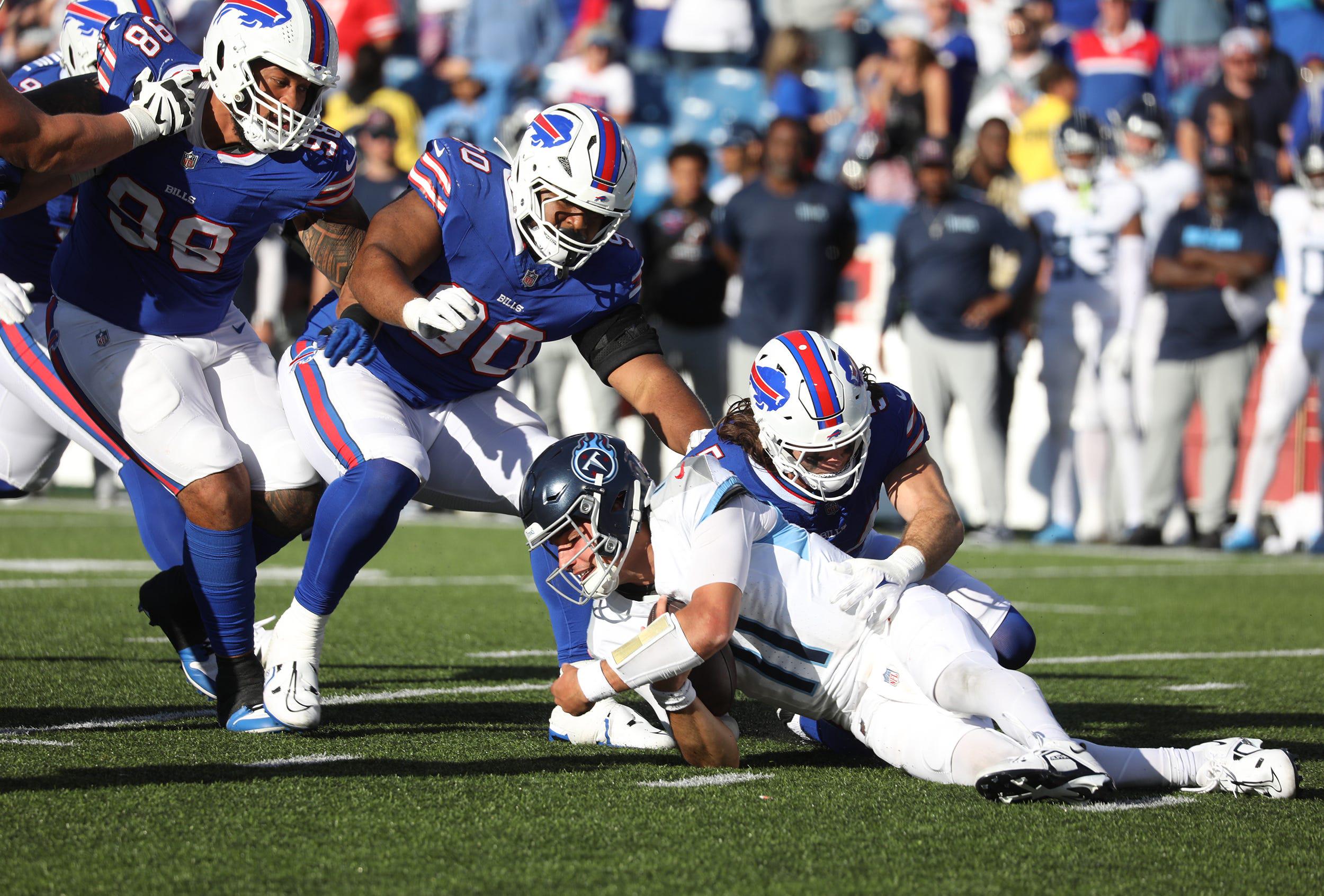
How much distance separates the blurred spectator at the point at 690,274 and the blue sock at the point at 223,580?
18.7ft

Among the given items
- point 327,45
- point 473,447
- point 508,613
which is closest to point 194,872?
point 473,447

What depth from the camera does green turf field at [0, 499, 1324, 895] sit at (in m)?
2.68

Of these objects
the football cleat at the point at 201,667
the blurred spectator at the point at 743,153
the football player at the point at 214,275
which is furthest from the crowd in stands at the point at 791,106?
the football cleat at the point at 201,667

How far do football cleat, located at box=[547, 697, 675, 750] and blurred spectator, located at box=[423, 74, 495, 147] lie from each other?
27.3 feet

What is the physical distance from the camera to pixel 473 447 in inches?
168

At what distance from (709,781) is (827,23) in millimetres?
11175

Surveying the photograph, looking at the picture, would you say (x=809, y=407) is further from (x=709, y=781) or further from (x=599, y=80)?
(x=599, y=80)

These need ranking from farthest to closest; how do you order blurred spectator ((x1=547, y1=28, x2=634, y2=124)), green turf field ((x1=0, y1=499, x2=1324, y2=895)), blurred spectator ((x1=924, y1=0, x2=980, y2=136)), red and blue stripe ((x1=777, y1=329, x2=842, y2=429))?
blurred spectator ((x1=547, y1=28, x2=634, y2=124)), blurred spectator ((x1=924, y1=0, x2=980, y2=136)), red and blue stripe ((x1=777, y1=329, x2=842, y2=429)), green turf field ((x1=0, y1=499, x2=1324, y2=895))

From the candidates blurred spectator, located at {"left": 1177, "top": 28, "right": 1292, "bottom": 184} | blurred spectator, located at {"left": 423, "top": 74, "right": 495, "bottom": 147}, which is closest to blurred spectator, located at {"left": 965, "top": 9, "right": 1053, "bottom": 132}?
blurred spectator, located at {"left": 1177, "top": 28, "right": 1292, "bottom": 184}

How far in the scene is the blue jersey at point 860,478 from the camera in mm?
3863

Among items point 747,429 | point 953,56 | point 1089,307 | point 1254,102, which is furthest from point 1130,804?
point 953,56

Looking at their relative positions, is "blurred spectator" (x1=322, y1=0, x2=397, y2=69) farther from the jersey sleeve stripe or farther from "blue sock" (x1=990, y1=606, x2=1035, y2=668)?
"blue sock" (x1=990, y1=606, x2=1035, y2=668)

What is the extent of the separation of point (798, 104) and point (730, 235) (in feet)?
10.9

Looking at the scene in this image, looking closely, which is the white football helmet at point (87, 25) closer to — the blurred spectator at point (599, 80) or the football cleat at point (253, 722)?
the football cleat at point (253, 722)
